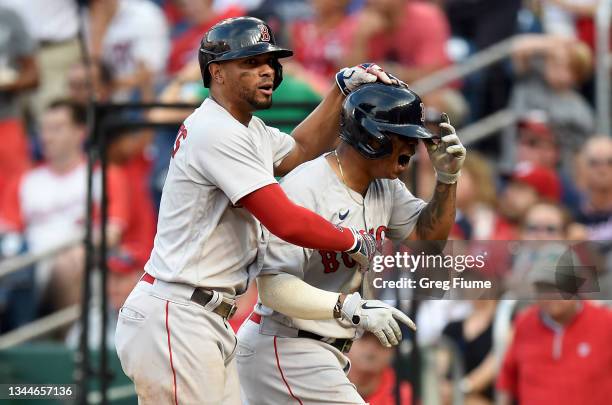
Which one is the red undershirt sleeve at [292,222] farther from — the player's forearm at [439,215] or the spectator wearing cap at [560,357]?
the spectator wearing cap at [560,357]

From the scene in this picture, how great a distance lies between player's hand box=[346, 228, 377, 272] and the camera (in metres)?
4.35

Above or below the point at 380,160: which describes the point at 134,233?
below

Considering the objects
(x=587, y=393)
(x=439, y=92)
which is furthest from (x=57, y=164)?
(x=587, y=393)

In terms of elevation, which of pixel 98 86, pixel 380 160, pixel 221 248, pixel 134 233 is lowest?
pixel 134 233

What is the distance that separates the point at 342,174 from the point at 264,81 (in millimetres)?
452

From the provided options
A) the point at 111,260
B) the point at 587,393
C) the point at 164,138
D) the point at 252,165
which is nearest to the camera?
the point at 252,165

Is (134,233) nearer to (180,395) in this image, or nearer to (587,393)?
(587,393)

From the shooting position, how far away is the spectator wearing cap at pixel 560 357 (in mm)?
6617

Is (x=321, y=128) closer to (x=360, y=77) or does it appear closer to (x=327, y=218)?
(x=360, y=77)

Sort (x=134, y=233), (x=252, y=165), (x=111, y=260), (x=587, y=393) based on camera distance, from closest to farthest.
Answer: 1. (x=252, y=165)
2. (x=587, y=393)
3. (x=111, y=260)
4. (x=134, y=233)

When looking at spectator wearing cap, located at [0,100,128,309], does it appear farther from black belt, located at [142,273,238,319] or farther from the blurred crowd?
black belt, located at [142,273,238,319]

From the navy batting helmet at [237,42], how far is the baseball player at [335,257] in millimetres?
368

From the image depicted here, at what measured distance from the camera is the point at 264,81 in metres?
4.47

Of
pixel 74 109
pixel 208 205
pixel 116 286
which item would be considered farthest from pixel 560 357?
pixel 74 109
